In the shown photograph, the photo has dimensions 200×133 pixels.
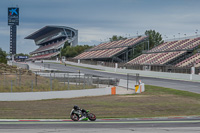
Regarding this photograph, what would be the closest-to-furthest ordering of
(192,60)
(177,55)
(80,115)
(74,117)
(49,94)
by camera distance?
(80,115), (74,117), (49,94), (192,60), (177,55)

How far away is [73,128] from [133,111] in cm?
821

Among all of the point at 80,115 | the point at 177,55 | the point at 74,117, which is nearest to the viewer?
the point at 80,115

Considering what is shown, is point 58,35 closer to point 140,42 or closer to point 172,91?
point 140,42

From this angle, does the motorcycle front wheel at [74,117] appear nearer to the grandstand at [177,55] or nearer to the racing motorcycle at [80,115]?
the racing motorcycle at [80,115]

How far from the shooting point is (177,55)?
234 ft

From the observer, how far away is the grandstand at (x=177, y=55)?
215ft

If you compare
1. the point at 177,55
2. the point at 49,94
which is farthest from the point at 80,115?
the point at 177,55

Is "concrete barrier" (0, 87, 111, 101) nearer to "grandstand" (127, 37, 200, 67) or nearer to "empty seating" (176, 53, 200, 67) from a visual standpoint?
"empty seating" (176, 53, 200, 67)

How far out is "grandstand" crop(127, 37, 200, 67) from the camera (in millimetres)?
65500

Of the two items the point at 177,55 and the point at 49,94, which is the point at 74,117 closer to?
the point at 49,94

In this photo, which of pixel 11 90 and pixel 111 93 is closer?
pixel 11 90

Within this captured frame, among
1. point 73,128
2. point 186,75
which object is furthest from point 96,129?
point 186,75

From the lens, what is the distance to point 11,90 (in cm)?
2886

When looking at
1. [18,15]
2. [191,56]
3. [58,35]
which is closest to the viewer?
[191,56]
